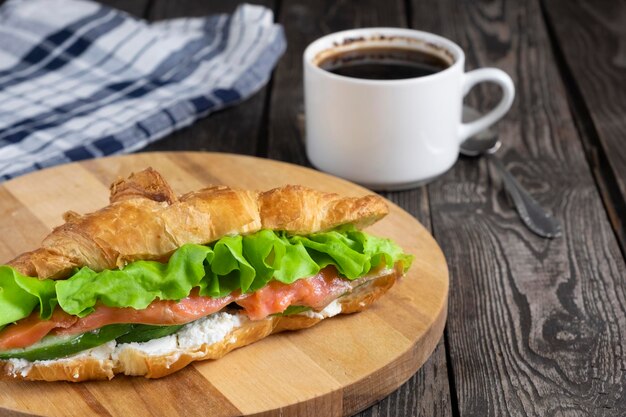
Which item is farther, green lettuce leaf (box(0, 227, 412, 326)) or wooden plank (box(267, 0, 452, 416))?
wooden plank (box(267, 0, 452, 416))

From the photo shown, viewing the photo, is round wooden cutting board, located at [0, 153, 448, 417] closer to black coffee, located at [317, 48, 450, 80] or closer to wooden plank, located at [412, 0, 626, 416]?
wooden plank, located at [412, 0, 626, 416]

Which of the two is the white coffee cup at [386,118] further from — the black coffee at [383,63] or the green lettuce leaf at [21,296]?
the green lettuce leaf at [21,296]

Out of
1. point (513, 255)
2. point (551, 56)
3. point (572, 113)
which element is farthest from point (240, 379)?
point (551, 56)

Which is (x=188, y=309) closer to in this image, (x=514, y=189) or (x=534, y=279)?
(x=534, y=279)

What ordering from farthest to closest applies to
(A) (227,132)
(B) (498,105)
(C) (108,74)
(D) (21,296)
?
(C) (108,74) < (A) (227,132) < (B) (498,105) < (D) (21,296)

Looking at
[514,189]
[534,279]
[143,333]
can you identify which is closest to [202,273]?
[143,333]

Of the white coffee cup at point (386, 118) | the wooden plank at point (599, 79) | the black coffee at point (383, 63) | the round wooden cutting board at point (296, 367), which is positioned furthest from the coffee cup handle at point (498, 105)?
the round wooden cutting board at point (296, 367)

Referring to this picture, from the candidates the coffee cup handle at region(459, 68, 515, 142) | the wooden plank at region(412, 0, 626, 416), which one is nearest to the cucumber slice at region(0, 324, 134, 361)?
the wooden plank at region(412, 0, 626, 416)
